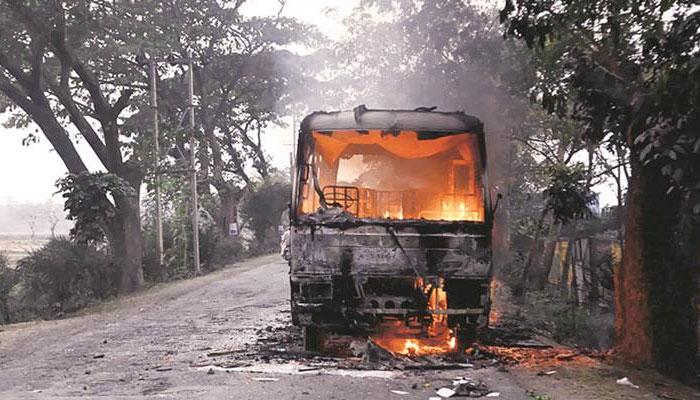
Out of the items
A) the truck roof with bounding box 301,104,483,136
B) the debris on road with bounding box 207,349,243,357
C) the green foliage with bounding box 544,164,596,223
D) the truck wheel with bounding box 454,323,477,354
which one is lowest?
the debris on road with bounding box 207,349,243,357

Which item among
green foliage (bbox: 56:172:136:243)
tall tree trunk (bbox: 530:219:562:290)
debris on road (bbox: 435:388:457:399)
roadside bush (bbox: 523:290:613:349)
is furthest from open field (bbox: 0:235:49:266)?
debris on road (bbox: 435:388:457:399)

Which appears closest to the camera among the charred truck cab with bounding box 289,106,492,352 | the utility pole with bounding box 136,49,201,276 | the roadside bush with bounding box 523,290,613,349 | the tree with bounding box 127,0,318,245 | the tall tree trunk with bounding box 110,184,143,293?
the charred truck cab with bounding box 289,106,492,352

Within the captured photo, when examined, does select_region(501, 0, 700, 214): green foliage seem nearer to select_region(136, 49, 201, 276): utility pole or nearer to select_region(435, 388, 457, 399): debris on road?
select_region(435, 388, 457, 399): debris on road

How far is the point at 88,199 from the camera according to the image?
59.6 ft

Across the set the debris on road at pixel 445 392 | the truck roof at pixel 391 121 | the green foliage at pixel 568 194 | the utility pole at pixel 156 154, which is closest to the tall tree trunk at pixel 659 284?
→ the truck roof at pixel 391 121

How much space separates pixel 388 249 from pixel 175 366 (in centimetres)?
265

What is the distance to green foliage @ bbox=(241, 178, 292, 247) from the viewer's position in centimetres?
3994

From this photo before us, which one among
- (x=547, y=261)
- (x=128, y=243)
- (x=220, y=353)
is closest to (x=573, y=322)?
(x=547, y=261)

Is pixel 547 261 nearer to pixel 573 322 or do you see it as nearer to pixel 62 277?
pixel 573 322

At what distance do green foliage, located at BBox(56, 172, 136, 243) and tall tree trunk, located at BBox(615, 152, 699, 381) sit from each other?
547 inches

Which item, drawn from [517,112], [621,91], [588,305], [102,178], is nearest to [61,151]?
[102,178]

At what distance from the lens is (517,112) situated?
20172mm

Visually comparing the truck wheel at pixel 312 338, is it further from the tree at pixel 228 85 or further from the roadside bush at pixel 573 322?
the tree at pixel 228 85

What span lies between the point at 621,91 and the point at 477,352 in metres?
3.28
